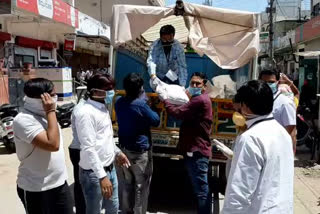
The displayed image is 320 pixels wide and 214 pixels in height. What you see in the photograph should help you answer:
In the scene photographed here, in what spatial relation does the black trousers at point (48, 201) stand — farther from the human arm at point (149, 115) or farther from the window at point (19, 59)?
the window at point (19, 59)

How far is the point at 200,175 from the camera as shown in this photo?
13.3ft

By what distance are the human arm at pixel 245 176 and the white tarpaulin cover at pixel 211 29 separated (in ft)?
9.49

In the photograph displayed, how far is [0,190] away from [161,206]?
2.38 metres

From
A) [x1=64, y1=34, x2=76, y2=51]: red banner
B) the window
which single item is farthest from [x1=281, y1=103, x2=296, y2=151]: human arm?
[x1=64, y1=34, x2=76, y2=51]: red banner

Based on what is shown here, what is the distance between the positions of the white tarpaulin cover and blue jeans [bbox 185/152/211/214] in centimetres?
145

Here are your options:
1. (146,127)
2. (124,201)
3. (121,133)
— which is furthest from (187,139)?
(124,201)

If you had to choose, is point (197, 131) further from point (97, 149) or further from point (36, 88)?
point (36, 88)

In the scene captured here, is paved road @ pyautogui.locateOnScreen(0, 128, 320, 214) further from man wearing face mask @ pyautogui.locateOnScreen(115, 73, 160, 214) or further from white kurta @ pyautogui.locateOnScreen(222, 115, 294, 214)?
white kurta @ pyautogui.locateOnScreen(222, 115, 294, 214)

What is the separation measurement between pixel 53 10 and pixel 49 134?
12.5 m

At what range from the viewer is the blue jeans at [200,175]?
13.2 feet

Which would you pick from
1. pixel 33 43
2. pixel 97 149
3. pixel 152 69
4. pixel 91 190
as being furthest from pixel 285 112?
pixel 33 43

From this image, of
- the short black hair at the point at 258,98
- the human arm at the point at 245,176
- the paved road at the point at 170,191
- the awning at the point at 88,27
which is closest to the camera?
the human arm at the point at 245,176

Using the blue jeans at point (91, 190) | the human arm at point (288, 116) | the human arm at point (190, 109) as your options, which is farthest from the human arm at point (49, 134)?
the human arm at point (288, 116)

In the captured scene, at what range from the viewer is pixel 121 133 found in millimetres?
4043
